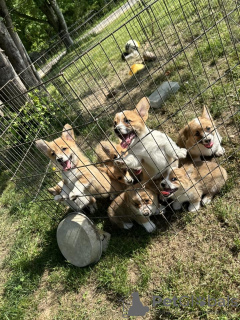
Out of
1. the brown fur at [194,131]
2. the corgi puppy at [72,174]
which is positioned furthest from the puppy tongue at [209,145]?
the corgi puppy at [72,174]

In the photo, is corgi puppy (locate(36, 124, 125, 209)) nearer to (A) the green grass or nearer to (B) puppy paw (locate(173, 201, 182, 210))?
(A) the green grass

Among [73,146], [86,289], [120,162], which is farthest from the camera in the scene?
[73,146]

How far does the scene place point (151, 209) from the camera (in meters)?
2.93

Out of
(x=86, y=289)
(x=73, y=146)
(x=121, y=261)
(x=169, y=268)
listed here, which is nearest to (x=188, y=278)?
(x=169, y=268)

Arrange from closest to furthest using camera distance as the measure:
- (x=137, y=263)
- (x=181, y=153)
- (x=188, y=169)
Result: (x=137, y=263) < (x=181, y=153) < (x=188, y=169)

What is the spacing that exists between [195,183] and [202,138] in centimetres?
52

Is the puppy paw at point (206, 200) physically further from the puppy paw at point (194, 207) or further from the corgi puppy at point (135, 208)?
the corgi puppy at point (135, 208)

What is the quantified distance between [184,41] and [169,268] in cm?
467

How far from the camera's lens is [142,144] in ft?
9.23

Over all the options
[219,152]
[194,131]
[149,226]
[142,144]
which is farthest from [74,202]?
[219,152]

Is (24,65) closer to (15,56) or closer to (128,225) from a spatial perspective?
(15,56)

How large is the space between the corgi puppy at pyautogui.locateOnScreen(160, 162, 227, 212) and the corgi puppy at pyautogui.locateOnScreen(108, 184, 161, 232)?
0.66ft

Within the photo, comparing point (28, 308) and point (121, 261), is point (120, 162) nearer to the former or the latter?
point (121, 261)

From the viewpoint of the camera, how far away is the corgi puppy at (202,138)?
303cm
